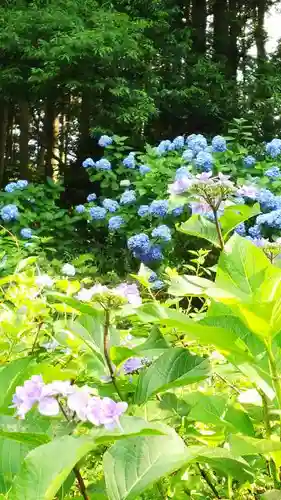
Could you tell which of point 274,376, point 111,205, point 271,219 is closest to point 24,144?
point 111,205

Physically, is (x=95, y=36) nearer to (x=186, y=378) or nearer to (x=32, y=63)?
(x=32, y=63)

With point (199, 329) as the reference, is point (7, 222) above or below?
below

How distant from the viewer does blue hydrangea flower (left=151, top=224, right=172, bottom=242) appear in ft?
14.9

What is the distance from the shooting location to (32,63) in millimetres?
7457

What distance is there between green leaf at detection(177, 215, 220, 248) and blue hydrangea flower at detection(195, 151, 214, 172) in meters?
3.89

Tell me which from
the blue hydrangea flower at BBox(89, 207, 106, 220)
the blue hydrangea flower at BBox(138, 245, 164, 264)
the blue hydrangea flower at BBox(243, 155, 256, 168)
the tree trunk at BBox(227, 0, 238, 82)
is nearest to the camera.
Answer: the blue hydrangea flower at BBox(138, 245, 164, 264)

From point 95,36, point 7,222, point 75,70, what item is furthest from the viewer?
point 75,70

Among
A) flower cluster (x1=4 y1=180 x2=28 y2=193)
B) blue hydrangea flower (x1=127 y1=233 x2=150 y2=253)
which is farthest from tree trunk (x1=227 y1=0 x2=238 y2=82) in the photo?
blue hydrangea flower (x1=127 y1=233 x2=150 y2=253)

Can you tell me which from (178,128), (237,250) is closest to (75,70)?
(178,128)

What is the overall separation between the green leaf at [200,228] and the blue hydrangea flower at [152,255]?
11.9 feet

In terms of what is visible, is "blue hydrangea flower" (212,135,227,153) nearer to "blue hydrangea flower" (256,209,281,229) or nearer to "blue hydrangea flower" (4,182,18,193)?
"blue hydrangea flower" (256,209,281,229)

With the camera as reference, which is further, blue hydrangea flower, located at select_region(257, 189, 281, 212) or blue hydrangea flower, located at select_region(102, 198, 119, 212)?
blue hydrangea flower, located at select_region(102, 198, 119, 212)

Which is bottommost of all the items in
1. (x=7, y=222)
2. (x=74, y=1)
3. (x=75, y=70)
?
(x=7, y=222)

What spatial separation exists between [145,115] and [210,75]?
5.86ft
